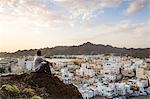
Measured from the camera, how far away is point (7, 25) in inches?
97.4

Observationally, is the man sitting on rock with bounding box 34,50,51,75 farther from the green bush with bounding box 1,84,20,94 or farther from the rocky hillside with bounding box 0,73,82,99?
the green bush with bounding box 1,84,20,94

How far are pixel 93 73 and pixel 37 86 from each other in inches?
166

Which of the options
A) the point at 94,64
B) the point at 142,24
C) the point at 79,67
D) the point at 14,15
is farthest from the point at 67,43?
the point at 94,64

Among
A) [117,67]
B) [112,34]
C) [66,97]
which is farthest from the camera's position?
[117,67]

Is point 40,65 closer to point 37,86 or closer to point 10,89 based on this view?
point 37,86

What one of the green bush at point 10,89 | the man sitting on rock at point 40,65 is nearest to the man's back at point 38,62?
the man sitting on rock at point 40,65

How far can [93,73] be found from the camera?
6.43 metres

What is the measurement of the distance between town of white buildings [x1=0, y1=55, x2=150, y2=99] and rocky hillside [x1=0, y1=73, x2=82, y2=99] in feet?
0.76

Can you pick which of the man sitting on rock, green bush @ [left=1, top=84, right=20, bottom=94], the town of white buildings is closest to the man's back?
the man sitting on rock

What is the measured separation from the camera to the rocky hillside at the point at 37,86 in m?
2.10

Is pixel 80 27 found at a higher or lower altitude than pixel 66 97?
higher

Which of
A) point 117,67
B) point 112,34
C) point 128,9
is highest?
point 128,9

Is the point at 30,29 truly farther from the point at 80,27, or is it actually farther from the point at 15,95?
the point at 15,95

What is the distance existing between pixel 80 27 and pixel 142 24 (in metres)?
0.57
